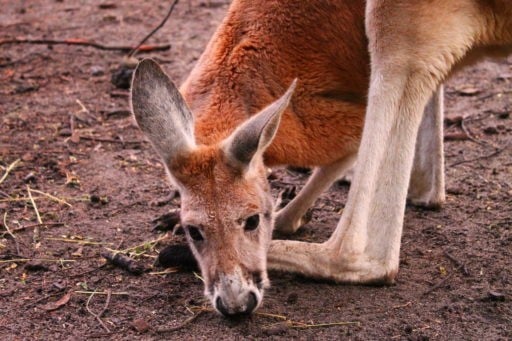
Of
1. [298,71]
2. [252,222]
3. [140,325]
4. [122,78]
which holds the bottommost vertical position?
[122,78]

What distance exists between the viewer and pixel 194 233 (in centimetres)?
448

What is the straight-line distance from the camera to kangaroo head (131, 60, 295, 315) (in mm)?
4301

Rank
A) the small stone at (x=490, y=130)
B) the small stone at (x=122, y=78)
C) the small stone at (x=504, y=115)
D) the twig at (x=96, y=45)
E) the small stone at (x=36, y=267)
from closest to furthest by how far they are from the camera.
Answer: the small stone at (x=36, y=267) → the small stone at (x=490, y=130) → the small stone at (x=504, y=115) → the small stone at (x=122, y=78) → the twig at (x=96, y=45)

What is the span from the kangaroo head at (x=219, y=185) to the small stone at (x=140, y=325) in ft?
1.13

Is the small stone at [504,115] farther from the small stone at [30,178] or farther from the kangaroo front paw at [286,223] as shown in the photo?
the small stone at [30,178]

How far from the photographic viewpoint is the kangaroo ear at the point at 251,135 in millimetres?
4348

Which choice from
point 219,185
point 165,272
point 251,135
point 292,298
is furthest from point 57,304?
point 251,135

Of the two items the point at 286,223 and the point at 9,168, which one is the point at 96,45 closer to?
the point at 9,168

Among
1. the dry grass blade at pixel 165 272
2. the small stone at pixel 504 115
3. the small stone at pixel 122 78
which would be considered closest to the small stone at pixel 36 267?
the dry grass blade at pixel 165 272

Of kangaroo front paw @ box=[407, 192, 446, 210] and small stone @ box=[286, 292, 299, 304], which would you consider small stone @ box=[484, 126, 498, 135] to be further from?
small stone @ box=[286, 292, 299, 304]

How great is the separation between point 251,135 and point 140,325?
105 cm

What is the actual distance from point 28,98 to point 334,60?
11.3 feet

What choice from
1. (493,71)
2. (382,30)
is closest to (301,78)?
(382,30)

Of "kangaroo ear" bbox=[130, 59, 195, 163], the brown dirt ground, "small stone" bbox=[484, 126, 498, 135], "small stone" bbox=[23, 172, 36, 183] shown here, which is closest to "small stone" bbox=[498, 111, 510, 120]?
the brown dirt ground
